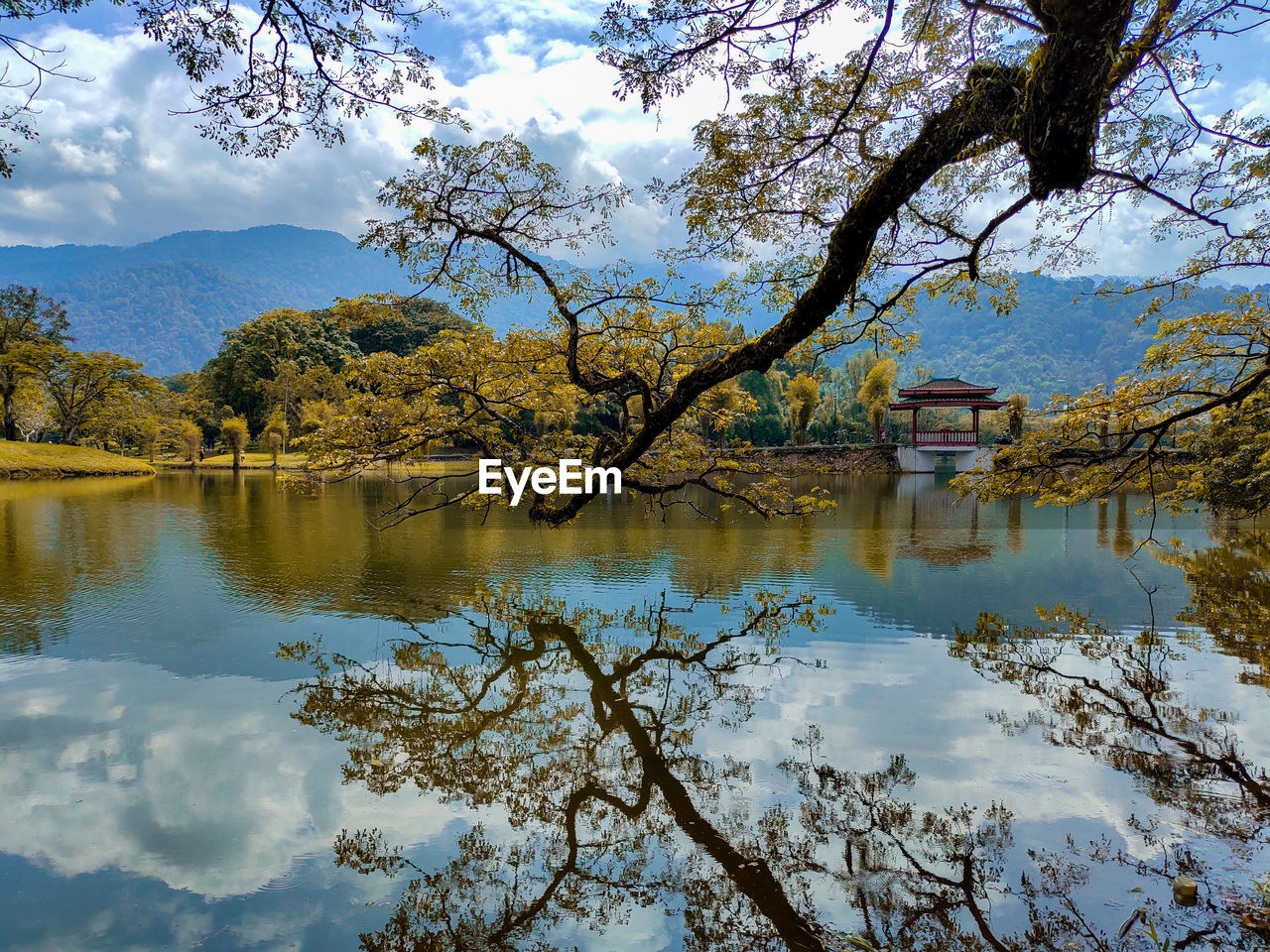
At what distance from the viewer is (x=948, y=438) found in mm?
46219

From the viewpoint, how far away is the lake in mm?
3549

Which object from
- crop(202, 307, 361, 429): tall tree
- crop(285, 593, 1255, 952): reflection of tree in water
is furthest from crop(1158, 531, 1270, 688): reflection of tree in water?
crop(202, 307, 361, 429): tall tree

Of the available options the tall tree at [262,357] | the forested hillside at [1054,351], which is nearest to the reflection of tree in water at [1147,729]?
the tall tree at [262,357]

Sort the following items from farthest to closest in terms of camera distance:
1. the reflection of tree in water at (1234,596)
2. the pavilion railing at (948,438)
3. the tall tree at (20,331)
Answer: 1. the pavilion railing at (948,438)
2. the tall tree at (20,331)
3. the reflection of tree in water at (1234,596)

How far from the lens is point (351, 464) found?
8.19 metres

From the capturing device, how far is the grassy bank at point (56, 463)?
34.6 metres

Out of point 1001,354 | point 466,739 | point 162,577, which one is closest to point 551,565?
point 162,577

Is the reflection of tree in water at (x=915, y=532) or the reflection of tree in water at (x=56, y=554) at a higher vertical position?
the reflection of tree in water at (x=56, y=554)

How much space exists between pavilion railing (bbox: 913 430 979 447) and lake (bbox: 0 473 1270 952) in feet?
116

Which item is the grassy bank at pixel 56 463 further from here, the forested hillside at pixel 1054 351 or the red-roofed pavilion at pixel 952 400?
the forested hillside at pixel 1054 351

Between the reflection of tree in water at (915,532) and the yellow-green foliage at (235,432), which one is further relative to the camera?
the yellow-green foliage at (235,432)

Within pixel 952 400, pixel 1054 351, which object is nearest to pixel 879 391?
pixel 952 400

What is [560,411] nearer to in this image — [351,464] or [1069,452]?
[351,464]

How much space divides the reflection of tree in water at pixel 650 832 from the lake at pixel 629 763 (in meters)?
0.02
